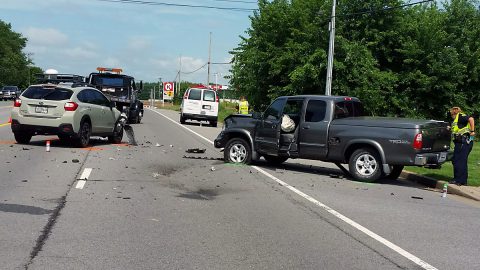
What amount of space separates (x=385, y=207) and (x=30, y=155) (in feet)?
30.1

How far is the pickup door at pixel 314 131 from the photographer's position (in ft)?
41.9

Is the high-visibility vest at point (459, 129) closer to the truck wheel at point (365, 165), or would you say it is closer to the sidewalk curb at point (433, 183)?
the sidewalk curb at point (433, 183)

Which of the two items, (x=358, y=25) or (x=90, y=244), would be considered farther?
(x=358, y=25)

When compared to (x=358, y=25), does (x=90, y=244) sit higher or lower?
lower

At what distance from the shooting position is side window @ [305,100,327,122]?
1296 centimetres

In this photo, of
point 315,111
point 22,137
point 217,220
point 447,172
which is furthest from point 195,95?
point 217,220

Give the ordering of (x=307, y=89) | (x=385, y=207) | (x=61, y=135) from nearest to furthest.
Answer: (x=385, y=207) → (x=61, y=135) → (x=307, y=89)

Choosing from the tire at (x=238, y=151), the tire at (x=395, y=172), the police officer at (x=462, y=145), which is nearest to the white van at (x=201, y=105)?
the tire at (x=238, y=151)

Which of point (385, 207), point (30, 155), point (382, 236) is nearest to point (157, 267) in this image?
point (382, 236)

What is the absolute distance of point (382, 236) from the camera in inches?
281

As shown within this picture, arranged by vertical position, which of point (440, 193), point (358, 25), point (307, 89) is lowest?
point (440, 193)

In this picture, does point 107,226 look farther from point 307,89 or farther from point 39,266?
point 307,89

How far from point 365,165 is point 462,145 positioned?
6.99 ft

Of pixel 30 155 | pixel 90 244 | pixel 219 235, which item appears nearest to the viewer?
pixel 90 244
